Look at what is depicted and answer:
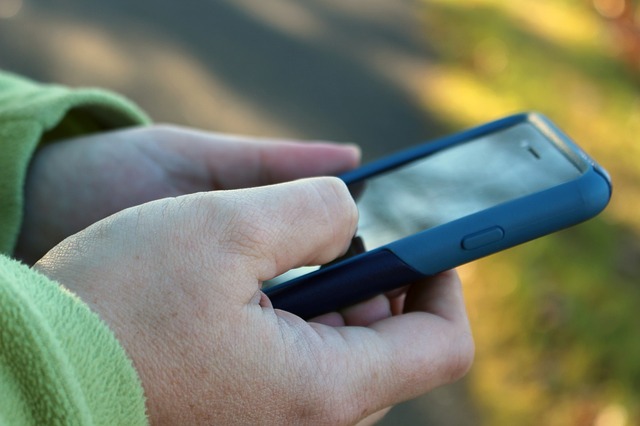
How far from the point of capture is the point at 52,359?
79 centimetres

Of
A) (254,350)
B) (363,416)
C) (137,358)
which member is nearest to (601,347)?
(363,416)

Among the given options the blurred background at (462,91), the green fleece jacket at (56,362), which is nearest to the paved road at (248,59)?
the blurred background at (462,91)

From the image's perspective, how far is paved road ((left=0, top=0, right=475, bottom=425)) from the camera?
2736 mm

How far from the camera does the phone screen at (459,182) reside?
4.02 ft

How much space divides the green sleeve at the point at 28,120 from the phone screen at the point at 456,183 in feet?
1.65

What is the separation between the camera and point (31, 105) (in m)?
1.40

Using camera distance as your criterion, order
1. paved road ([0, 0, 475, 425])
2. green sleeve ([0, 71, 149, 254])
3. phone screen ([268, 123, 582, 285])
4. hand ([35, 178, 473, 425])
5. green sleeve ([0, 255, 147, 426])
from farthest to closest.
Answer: paved road ([0, 0, 475, 425])
green sleeve ([0, 71, 149, 254])
phone screen ([268, 123, 582, 285])
hand ([35, 178, 473, 425])
green sleeve ([0, 255, 147, 426])

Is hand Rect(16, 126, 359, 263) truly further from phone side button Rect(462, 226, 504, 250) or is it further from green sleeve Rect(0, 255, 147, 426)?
green sleeve Rect(0, 255, 147, 426)

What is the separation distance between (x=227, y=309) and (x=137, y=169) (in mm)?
641

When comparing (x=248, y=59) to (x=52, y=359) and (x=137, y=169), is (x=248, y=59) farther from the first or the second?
(x=52, y=359)

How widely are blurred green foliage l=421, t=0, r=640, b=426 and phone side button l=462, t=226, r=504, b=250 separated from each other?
93cm

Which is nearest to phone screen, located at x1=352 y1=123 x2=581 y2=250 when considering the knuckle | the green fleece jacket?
the knuckle

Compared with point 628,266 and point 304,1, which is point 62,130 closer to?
point 628,266

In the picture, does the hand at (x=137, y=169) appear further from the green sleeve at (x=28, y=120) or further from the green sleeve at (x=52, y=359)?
the green sleeve at (x=52, y=359)
